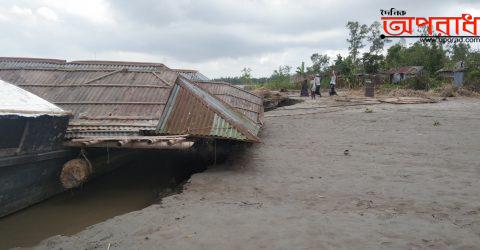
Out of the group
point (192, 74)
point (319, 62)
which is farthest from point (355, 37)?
point (192, 74)

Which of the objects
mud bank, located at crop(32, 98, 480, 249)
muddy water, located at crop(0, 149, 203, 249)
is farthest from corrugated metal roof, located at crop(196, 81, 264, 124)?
muddy water, located at crop(0, 149, 203, 249)

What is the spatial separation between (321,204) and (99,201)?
356 centimetres

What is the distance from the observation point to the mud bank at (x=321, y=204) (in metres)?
4.01

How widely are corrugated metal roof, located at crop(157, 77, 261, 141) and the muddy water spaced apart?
1061 millimetres

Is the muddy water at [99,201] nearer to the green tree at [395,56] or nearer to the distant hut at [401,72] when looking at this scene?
the distant hut at [401,72]

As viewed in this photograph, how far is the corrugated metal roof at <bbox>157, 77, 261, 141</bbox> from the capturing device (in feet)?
22.5

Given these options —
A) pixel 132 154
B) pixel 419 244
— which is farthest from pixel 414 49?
pixel 419 244

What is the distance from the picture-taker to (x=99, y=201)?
245 inches

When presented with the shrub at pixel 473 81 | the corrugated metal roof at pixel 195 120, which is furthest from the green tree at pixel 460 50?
the corrugated metal roof at pixel 195 120

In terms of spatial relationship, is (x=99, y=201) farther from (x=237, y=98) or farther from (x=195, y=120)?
(x=237, y=98)

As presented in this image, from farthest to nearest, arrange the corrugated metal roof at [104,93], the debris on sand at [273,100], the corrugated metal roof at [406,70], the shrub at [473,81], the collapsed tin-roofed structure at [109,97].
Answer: the corrugated metal roof at [406,70]
the shrub at [473,81]
the debris on sand at [273,100]
the corrugated metal roof at [104,93]
the collapsed tin-roofed structure at [109,97]

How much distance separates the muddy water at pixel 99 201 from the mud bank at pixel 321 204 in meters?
0.75

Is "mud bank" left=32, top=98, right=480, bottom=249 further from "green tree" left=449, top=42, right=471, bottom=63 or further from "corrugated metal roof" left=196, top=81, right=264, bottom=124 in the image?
"green tree" left=449, top=42, right=471, bottom=63

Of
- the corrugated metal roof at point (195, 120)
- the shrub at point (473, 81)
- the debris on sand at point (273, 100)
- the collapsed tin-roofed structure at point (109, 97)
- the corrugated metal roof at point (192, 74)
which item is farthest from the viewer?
the shrub at point (473, 81)
